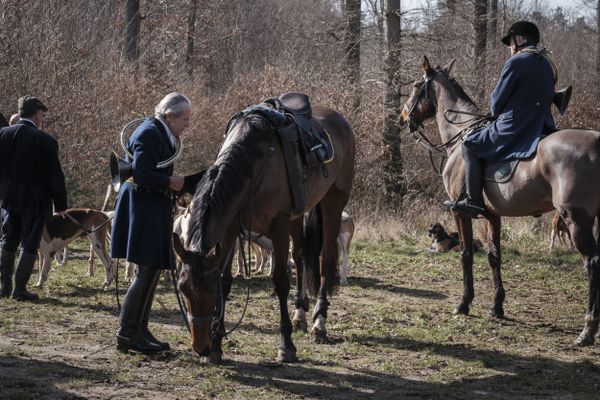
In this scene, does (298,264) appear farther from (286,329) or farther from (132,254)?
(132,254)

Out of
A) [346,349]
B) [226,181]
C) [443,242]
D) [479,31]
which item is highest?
[479,31]

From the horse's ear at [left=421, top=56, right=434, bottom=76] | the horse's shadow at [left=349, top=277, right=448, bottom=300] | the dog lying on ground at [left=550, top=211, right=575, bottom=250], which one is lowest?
the horse's shadow at [left=349, top=277, right=448, bottom=300]

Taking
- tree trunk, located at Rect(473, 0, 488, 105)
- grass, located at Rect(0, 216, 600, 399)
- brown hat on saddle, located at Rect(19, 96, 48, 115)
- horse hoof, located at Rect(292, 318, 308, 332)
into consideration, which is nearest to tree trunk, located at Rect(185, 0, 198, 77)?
tree trunk, located at Rect(473, 0, 488, 105)

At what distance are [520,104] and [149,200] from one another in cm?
389

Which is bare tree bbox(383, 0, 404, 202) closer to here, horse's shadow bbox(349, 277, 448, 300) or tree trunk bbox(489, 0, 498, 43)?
tree trunk bbox(489, 0, 498, 43)

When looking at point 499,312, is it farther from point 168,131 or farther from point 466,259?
point 168,131

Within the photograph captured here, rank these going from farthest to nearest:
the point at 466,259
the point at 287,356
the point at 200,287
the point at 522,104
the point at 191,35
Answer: the point at 191,35 → the point at 466,259 → the point at 522,104 → the point at 287,356 → the point at 200,287

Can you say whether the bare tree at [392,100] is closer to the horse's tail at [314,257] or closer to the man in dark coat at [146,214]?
the horse's tail at [314,257]

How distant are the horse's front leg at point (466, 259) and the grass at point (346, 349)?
170 millimetres

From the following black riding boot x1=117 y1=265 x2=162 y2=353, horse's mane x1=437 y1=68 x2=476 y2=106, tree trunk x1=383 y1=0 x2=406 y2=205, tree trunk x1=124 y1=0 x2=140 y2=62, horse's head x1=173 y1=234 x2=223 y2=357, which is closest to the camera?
horse's head x1=173 y1=234 x2=223 y2=357

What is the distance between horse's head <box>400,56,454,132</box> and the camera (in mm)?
10898

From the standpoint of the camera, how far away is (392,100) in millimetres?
20906

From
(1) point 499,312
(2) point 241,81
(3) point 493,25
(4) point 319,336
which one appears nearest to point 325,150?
(4) point 319,336

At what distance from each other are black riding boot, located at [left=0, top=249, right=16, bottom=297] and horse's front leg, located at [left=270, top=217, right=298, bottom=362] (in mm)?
4094
